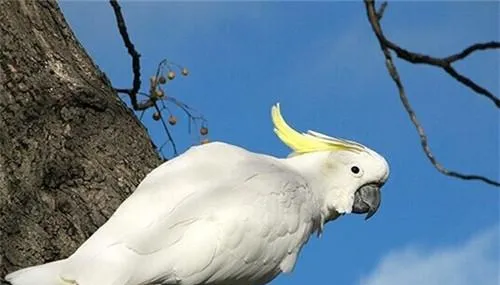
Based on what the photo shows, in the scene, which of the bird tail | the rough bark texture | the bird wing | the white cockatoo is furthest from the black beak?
the bird tail

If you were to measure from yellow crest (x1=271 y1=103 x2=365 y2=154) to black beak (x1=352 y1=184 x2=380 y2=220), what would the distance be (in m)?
0.13

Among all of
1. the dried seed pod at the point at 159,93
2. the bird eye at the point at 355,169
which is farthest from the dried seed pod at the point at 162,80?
the bird eye at the point at 355,169

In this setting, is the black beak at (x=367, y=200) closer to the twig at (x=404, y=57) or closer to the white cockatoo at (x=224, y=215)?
the white cockatoo at (x=224, y=215)

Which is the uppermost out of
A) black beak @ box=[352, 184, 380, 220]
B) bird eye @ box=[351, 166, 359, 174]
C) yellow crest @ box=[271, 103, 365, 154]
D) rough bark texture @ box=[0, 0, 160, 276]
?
rough bark texture @ box=[0, 0, 160, 276]

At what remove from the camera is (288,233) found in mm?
3242

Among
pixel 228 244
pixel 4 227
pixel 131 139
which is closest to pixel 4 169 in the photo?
pixel 4 227

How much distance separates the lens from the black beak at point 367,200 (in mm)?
3602

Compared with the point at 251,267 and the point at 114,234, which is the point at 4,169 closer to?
the point at 114,234

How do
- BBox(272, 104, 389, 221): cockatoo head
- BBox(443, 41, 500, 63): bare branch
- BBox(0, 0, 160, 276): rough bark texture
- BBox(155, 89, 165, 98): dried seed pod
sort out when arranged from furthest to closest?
BBox(155, 89, 165, 98): dried seed pod
BBox(272, 104, 389, 221): cockatoo head
BBox(0, 0, 160, 276): rough bark texture
BBox(443, 41, 500, 63): bare branch

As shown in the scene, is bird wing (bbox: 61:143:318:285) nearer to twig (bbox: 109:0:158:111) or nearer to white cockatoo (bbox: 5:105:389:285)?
white cockatoo (bbox: 5:105:389:285)

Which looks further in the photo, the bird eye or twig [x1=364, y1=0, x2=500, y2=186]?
the bird eye

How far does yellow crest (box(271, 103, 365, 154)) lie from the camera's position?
353cm

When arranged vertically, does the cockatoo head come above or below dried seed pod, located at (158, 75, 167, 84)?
below

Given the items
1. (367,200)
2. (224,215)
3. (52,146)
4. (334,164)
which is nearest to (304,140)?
(334,164)
